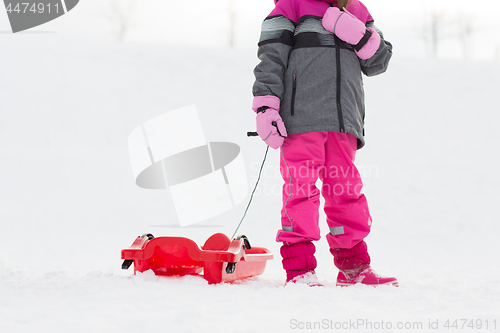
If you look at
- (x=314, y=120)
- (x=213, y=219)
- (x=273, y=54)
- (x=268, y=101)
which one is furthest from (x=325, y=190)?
(x=213, y=219)

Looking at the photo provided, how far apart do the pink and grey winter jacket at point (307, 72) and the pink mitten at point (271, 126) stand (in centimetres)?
5

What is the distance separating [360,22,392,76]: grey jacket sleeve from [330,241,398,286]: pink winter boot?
72 cm

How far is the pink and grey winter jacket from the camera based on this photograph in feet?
4.81

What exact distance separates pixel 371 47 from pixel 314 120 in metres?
0.37

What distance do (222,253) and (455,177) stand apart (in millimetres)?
3244

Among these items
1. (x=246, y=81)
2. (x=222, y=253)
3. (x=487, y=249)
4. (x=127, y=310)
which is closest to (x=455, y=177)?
(x=487, y=249)

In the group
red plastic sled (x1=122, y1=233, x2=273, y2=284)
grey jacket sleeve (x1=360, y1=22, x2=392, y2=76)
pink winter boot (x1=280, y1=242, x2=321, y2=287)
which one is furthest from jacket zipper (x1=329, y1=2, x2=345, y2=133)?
red plastic sled (x1=122, y1=233, x2=273, y2=284)

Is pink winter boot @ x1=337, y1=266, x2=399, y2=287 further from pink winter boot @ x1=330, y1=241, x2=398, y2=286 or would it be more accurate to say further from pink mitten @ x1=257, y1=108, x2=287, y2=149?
pink mitten @ x1=257, y1=108, x2=287, y2=149

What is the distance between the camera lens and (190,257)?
1.35 meters

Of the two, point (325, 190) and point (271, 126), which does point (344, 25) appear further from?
point (325, 190)

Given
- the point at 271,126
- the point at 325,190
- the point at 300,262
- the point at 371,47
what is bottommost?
the point at 300,262

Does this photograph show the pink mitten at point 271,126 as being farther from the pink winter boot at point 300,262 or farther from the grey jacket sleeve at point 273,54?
the pink winter boot at point 300,262

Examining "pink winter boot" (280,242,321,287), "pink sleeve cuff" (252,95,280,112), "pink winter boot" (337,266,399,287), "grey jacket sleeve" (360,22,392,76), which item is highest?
"grey jacket sleeve" (360,22,392,76)

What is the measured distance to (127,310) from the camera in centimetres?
88
